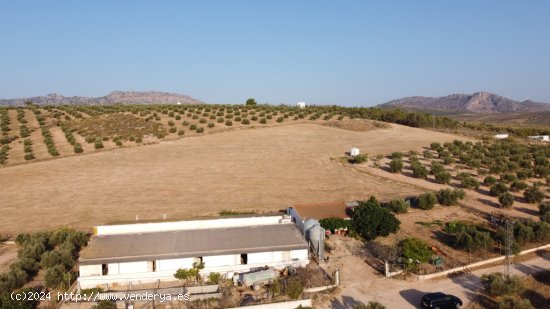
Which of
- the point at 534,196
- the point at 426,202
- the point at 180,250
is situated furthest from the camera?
the point at 534,196

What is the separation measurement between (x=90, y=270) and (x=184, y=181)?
1886cm

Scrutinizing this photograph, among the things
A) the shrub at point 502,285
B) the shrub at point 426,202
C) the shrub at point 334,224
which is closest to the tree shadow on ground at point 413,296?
the shrub at point 502,285

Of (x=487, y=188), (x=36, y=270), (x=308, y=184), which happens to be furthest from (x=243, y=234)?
(x=487, y=188)

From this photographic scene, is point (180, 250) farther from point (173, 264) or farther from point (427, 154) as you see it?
point (427, 154)

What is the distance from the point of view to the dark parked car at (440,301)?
625 inches

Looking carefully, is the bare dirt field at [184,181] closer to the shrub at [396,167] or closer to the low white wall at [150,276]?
the shrub at [396,167]

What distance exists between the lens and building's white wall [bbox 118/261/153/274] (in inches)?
730

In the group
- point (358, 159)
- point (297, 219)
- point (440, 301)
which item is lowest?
point (440, 301)

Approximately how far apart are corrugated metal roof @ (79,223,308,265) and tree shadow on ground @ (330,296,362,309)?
3550 mm

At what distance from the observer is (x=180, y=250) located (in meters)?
19.2

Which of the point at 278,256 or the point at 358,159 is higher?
the point at 358,159

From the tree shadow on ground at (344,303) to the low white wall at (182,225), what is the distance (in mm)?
6965

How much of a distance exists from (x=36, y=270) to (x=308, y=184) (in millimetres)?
21748

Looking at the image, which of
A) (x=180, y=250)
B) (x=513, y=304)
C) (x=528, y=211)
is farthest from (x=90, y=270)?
(x=528, y=211)
